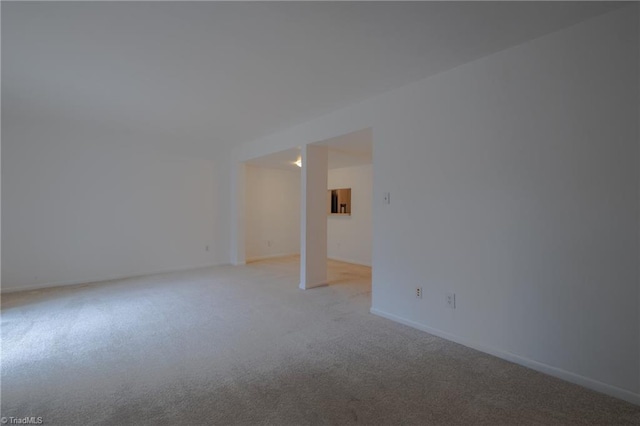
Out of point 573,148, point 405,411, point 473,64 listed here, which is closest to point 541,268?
point 573,148

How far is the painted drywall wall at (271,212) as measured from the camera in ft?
23.0

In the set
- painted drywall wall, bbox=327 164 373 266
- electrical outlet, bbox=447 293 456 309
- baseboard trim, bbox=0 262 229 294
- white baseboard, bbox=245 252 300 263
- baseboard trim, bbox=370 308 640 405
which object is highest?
painted drywall wall, bbox=327 164 373 266

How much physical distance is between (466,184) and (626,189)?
994 millimetres

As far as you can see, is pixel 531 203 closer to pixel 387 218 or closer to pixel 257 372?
pixel 387 218

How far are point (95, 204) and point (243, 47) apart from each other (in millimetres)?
4239

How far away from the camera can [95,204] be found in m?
4.88

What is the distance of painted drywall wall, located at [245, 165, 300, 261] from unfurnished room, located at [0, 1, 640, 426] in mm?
2829

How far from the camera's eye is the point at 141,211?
211 inches

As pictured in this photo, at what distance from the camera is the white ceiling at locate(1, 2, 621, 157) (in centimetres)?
188

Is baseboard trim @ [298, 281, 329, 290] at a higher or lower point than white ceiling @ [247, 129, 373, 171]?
lower

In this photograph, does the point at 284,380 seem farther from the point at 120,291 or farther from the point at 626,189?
the point at 120,291

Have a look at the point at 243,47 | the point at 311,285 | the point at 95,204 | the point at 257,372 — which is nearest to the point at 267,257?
the point at 311,285

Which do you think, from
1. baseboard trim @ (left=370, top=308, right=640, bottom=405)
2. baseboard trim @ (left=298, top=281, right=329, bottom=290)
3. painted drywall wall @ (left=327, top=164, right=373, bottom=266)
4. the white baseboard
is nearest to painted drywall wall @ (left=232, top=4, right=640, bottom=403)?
baseboard trim @ (left=370, top=308, right=640, bottom=405)

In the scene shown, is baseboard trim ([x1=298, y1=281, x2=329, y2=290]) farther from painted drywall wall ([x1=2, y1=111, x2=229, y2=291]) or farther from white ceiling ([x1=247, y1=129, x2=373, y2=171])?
painted drywall wall ([x1=2, y1=111, x2=229, y2=291])
